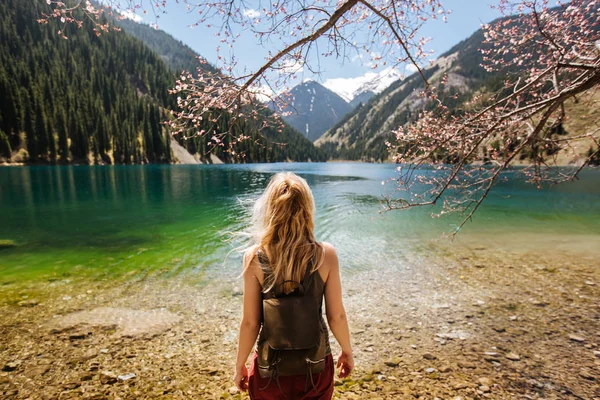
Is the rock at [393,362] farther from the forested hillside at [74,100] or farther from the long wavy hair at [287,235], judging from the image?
the forested hillside at [74,100]

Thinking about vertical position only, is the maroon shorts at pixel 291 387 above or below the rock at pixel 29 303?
above

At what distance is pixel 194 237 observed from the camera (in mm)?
16297

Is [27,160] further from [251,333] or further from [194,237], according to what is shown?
[251,333]

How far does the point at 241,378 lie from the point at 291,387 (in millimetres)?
564

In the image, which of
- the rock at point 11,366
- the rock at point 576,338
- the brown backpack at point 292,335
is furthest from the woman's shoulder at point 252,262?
the rock at point 576,338

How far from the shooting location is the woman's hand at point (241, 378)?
2781mm

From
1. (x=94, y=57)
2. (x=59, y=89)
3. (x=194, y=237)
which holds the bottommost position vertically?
(x=194, y=237)

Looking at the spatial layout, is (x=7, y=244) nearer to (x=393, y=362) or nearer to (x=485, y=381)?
(x=393, y=362)

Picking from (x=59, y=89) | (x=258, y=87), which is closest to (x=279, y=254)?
(x=258, y=87)

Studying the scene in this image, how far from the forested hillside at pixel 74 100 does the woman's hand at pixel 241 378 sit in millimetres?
49525

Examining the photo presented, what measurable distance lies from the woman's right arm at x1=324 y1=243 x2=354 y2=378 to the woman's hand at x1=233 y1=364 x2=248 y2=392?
90 cm

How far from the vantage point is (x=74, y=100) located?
341 feet

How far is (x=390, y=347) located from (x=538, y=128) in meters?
4.81

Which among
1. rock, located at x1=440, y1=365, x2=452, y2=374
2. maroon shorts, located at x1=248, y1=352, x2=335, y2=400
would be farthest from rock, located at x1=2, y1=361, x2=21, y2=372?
rock, located at x1=440, y1=365, x2=452, y2=374
